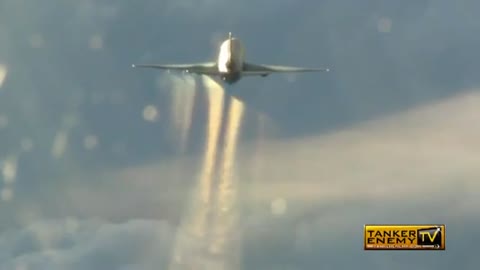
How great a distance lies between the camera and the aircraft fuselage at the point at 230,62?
180375mm

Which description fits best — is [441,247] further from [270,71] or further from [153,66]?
[153,66]

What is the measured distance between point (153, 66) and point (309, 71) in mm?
35801

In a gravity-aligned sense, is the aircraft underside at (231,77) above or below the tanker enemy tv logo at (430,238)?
above

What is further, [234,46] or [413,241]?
[234,46]

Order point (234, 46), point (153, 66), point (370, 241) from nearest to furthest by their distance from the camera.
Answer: point (370, 241)
point (234, 46)
point (153, 66)

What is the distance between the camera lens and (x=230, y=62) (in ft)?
591

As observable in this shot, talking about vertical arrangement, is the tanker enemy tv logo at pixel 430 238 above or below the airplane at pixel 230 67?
below

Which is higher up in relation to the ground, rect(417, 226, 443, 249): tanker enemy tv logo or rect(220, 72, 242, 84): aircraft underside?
rect(220, 72, 242, 84): aircraft underside

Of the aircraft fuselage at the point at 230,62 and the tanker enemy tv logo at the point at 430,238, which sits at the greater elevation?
the aircraft fuselage at the point at 230,62

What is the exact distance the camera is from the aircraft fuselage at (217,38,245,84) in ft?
592

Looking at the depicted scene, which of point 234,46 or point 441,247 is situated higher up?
point 234,46

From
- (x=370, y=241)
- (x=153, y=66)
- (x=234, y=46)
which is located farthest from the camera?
(x=153, y=66)

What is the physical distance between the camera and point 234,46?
182 metres

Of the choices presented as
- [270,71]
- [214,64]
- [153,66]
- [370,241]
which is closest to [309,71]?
[270,71]
